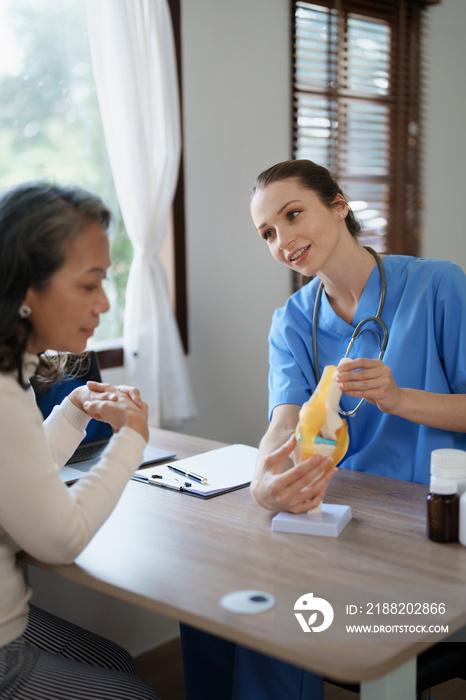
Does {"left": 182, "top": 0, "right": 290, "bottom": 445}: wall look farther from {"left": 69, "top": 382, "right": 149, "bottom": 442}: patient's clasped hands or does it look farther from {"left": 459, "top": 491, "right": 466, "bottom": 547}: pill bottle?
{"left": 459, "top": 491, "right": 466, "bottom": 547}: pill bottle

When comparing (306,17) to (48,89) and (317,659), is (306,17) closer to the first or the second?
(48,89)

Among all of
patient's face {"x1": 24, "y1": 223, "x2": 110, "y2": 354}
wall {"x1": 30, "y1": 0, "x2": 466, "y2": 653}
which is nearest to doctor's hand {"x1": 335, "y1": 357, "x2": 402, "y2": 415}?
patient's face {"x1": 24, "y1": 223, "x2": 110, "y2": 354}

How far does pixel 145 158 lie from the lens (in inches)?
105

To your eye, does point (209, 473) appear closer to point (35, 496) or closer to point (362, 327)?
point (362, 327)

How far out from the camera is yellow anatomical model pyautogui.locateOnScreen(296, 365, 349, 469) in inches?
54.4

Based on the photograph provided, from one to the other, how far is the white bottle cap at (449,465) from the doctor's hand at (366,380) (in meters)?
0.27

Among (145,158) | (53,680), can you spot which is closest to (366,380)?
(53,680)

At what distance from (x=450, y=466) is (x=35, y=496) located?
68 centimetres

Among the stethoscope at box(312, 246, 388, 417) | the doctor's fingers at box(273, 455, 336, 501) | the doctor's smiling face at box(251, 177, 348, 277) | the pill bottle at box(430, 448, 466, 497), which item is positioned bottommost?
the doctor's fingers at box(273, 455, 336, 501)

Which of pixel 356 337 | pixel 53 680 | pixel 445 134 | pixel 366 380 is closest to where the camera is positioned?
pixel 53 680

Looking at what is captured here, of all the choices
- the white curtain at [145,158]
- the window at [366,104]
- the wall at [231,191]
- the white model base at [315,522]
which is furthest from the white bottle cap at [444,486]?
the window at [366,104]

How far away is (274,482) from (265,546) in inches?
5.5

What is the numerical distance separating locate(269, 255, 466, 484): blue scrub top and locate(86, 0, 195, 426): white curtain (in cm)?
96

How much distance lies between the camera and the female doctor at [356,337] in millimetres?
1703
